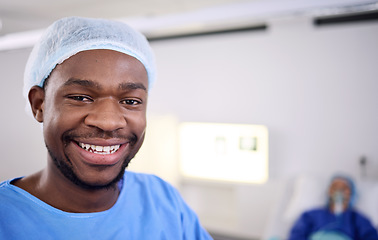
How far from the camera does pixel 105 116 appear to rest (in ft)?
1.55

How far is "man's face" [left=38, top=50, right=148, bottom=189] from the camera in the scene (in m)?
0.47

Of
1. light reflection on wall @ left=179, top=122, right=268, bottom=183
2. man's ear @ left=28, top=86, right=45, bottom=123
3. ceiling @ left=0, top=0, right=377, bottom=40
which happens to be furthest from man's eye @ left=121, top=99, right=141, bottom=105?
light reflection on wall @ left=179, top=122, right=268, bottom=183

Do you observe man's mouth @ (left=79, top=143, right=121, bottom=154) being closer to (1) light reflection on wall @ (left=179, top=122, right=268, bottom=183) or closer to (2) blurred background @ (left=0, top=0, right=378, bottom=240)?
(2) blurred background @ (left=0, top=0, right=378, bottom=240)

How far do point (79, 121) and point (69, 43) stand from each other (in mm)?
136

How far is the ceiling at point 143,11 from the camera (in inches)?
22.1

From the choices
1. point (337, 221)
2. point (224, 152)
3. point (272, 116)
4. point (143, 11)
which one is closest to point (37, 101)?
point (143, 11)

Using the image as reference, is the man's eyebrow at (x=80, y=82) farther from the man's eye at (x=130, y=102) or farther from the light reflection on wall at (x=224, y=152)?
the light reflection on wall at (x=224, y=152)

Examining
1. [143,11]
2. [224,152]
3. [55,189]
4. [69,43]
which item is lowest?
[224,152]

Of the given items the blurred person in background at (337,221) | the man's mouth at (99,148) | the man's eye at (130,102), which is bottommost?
the blurred person in background at (337,221)

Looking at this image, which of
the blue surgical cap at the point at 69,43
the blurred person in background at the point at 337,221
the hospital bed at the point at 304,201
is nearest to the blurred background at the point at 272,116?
the hospital bed at the point at 304,201

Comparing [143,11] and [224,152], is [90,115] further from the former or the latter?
[224,152]

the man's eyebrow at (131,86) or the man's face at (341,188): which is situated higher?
the man's eyebrow at (131,86)

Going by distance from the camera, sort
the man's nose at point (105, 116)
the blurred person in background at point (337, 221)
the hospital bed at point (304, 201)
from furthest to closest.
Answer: the hospital bed at point (304, 201)
the blurred person in background at point (337, 221)
the man's nose at point (105, 116)

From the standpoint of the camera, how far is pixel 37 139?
1.68ft
